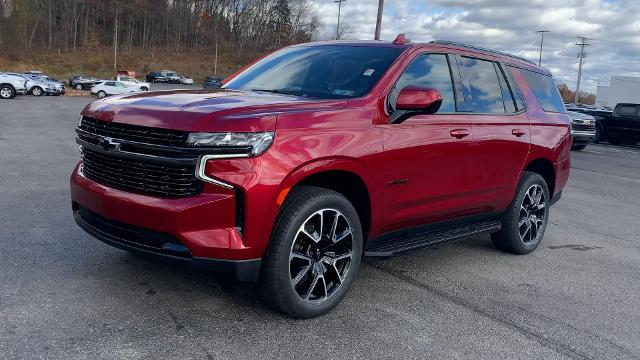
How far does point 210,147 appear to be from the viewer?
128 inches

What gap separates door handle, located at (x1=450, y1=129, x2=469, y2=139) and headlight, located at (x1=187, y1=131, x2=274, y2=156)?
6.23 feet

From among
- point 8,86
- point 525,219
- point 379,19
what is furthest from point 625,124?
point 8,86

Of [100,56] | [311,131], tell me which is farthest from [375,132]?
[100,56]

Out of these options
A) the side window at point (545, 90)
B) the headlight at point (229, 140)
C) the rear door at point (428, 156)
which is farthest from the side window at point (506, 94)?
the headlight at point (229, 140)

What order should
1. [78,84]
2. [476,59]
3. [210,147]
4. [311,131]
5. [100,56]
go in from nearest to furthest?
[210,147], [311,131], [476,59], [78,84], [100,56]

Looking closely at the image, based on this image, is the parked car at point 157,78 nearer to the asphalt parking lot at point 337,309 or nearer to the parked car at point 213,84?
the asphalt parking lot at point 337,309

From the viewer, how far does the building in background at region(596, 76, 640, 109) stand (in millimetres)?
69688

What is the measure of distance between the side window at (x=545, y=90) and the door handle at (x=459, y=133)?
5.23 feet

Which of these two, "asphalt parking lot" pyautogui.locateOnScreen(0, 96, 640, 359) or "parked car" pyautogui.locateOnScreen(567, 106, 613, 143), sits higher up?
"parked car" pyautogui.locateOnScreen(567, 106, 613, 143)

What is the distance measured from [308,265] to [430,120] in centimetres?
151

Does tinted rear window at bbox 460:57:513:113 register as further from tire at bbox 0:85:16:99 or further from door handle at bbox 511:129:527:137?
tire at bbox 0:85:16:99

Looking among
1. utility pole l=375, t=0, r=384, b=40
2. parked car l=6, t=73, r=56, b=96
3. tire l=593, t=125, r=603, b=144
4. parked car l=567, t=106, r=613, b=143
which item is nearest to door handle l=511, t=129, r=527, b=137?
utility pole l=375, t=0, r=384, b=40

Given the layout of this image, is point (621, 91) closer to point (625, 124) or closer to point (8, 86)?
point (625, 124)

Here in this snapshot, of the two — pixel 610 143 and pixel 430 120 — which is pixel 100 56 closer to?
pixel 610 143
